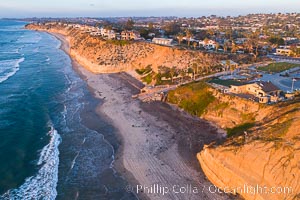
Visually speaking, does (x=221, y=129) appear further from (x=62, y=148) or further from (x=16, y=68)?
(x=16, y=68)

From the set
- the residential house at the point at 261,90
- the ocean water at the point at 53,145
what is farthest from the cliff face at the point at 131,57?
the residential house at the point at 261,90

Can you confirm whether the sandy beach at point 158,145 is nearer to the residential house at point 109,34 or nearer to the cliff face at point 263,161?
the cliff face at point 263,161

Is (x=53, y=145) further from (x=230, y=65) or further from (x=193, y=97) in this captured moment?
(x=230, y=65)

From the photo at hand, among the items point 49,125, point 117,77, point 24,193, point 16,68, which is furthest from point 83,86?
point 24,193

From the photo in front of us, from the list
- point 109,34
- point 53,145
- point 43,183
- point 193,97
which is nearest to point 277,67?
point 193,97

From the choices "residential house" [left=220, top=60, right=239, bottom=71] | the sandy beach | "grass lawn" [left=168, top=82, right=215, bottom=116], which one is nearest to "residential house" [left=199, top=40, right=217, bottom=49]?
"residential house" [left=220, top=60, right=239, bottom=71]

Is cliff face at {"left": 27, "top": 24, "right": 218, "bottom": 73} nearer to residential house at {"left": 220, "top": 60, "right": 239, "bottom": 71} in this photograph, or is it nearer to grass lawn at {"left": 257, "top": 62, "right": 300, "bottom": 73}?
Result: residential house at {"left": 220, "top": 60, "right": 239, "bottom": 71}
